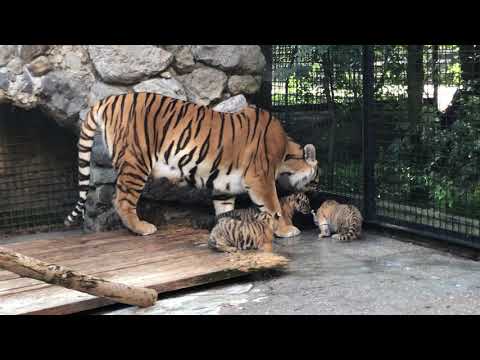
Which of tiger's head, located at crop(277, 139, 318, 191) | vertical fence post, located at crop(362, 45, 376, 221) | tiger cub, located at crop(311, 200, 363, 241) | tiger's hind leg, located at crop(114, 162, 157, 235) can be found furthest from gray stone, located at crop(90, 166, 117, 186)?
vertical fence post, located at crop(362, 45, 376, 221)

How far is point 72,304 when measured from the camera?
4.69 m

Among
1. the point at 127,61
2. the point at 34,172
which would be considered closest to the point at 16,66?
the point at 127,61

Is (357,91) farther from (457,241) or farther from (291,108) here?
(457,241)

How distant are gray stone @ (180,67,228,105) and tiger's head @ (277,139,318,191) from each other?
0.95m

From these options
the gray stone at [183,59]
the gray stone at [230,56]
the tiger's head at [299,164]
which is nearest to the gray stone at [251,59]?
the gray stone at [230,56]

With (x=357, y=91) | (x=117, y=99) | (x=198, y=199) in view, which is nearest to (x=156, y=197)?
(x=198, y=199)

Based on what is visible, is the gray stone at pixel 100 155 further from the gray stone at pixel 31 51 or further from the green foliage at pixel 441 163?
the green foliage at pixel 441 163

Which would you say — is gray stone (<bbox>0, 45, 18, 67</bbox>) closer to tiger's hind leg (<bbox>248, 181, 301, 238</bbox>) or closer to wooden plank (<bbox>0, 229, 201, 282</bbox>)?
wooden plank (<bbox>0, 229, 201, 282</bbox>)

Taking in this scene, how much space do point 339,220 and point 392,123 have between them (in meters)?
1.02

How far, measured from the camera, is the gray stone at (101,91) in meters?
7.24

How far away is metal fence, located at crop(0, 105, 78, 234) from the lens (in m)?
8.24

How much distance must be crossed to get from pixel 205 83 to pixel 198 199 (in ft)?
3.84

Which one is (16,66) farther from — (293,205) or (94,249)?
(293,205)

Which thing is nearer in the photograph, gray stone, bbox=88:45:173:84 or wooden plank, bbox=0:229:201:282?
wooden plank, bbox=0:229:201:282
